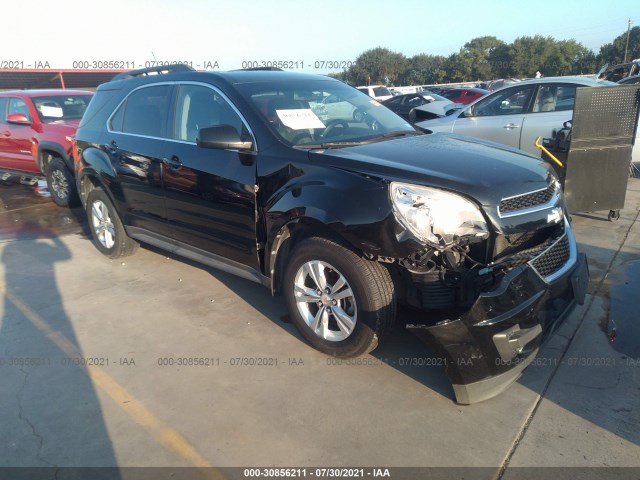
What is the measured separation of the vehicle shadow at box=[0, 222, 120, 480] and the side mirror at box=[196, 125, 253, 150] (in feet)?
5.78

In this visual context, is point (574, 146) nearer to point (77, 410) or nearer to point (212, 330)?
point (212, 330)

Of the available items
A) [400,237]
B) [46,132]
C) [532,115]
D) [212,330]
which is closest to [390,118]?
[400,237]

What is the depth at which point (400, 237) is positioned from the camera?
2951mm

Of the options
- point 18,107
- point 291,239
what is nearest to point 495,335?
point 291,239

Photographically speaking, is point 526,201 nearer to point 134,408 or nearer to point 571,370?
point 571,370

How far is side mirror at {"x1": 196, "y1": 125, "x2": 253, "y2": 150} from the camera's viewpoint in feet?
12.1

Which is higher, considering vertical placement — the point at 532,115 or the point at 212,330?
the point at 532,115

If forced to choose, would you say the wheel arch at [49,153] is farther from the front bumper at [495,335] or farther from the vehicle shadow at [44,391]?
the front bumper at [495,335]

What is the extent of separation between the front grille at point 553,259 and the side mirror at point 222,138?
205cm

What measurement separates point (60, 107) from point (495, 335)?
330 inches

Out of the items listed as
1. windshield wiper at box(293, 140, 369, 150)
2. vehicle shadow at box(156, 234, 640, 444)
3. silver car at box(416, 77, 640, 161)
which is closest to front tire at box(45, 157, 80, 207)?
vehicle shadow at box(156, 234, 640, 444)

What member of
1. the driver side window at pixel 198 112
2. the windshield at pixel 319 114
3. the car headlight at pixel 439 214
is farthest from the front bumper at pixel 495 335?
the driver side window at pixel 198 112

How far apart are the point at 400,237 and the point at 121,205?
3.33 m

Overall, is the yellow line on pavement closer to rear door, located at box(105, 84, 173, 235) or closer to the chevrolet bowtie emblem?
rear door, located at box(105, 84, 173, 235)
